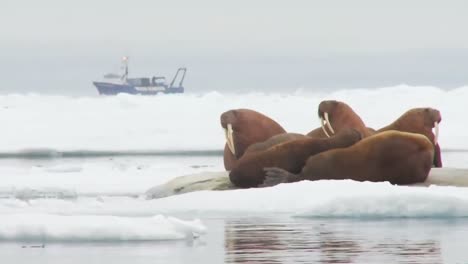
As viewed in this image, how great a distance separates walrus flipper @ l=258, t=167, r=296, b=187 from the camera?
15.6m

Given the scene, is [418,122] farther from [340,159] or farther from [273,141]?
[340,159]

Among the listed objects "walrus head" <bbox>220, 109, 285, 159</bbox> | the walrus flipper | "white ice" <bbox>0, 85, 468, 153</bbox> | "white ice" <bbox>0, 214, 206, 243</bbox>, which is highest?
"white ice" <bbox>0, 85, 468, 153</bbox>

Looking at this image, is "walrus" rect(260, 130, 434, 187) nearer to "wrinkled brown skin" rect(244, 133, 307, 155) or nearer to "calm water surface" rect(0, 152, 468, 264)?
"wrinkled brown skin" rect(244, 133, 307, 155)

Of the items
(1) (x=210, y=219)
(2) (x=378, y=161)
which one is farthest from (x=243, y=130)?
(1) (x=210, y=219)

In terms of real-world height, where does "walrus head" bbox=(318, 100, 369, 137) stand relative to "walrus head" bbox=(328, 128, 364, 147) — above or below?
above

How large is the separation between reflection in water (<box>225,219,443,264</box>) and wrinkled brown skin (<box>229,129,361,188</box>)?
10.9ft

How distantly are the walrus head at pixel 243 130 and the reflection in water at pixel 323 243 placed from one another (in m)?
5.22

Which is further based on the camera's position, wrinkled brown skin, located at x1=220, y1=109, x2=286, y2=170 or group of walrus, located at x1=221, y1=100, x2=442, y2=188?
wrinkled brown skin, located at x1=220, y1=109, x2=286, y2=170

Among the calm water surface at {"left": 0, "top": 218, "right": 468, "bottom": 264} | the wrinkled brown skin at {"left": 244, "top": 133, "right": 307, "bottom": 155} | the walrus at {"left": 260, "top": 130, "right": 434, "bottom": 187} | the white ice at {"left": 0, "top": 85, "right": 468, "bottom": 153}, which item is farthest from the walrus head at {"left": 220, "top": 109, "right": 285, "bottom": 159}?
the white ice at {"left": 0, "top": 85, "right": 468, "bottom": 153}

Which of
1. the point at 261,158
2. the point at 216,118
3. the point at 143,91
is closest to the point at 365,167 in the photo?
the point at 261,158

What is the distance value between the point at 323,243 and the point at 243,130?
738 cm

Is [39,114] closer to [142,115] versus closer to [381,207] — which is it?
[142,115]

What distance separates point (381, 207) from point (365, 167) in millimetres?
2539

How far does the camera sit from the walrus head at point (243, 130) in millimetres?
17812
